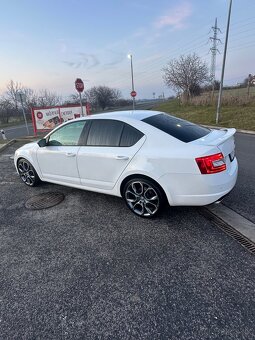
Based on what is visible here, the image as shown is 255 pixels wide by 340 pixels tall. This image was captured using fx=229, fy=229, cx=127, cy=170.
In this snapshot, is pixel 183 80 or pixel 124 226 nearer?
pixel 124 226

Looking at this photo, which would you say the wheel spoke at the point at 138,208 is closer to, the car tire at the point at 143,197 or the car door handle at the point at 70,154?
the car tire at the point at 143,197

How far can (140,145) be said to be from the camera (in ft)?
11.2

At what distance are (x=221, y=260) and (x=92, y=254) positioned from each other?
154 centimetres

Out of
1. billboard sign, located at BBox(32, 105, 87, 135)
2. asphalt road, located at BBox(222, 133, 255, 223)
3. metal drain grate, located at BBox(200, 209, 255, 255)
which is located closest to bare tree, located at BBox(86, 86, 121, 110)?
billboard sign, located at BBox(32, 105, 87, 135)

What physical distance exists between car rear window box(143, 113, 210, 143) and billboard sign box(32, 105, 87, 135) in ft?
36.0

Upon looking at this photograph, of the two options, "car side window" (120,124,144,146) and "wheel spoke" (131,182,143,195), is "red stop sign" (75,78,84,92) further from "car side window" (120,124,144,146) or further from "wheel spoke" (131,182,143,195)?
"wheel spoke" (131,182,143,195)

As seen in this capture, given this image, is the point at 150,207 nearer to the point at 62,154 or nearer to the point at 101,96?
the point at 62,154

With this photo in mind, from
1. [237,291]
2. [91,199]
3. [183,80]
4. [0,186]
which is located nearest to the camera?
[237,291]

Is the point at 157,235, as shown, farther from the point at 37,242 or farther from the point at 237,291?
the point at 37,242

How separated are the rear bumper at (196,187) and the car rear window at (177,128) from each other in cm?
57

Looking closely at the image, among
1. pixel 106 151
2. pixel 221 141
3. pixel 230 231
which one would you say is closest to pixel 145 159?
pixel 106 151

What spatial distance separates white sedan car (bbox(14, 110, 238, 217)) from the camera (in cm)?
303

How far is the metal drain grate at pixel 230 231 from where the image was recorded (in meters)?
2.84

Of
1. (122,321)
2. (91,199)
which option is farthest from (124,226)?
(122,321)
